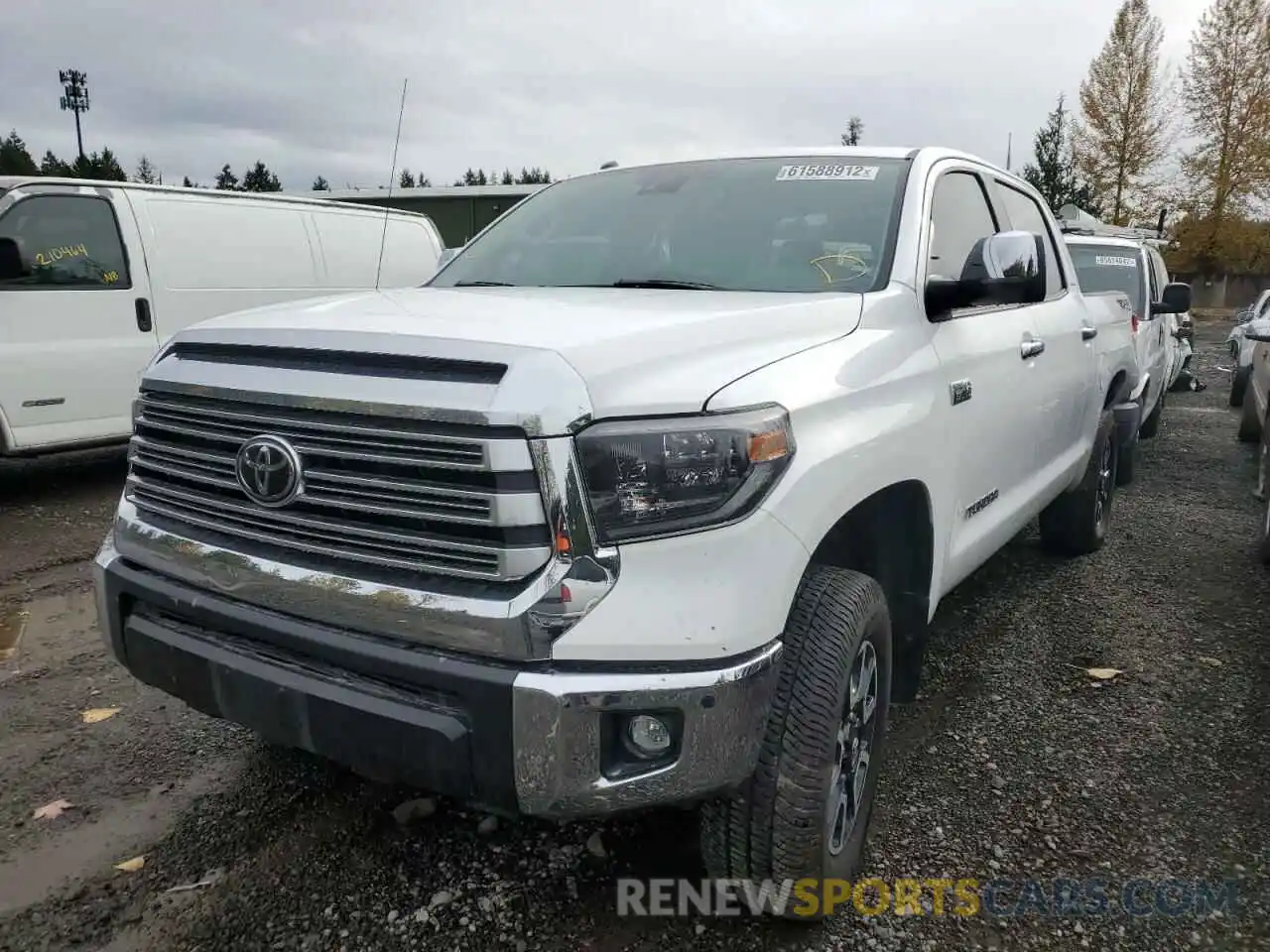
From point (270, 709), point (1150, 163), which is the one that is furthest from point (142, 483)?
point (1150, 163)

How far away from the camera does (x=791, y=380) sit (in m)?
2.13

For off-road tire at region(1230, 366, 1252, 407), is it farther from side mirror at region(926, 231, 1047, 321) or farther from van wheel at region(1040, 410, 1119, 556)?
side mirror at region(926, 231, 1047, 321)

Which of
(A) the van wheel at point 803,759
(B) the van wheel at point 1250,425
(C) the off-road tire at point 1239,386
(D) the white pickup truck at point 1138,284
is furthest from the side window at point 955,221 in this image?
(C) the off-road tire at point 1239,386

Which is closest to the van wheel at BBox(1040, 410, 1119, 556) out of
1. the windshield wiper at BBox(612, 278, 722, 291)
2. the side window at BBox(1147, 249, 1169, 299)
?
the windshield wiper at BBox(612, 278, 722, 291)

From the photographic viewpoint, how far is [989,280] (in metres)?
2.79

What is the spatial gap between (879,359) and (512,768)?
137 cm

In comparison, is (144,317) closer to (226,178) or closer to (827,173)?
(827,173)

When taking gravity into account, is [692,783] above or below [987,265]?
below

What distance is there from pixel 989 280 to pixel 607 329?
129cm

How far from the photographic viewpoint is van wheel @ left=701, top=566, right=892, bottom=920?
6.77 feet

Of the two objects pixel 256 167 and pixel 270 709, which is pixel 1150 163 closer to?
pixel 256 167

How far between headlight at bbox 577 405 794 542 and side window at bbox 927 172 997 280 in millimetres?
1383

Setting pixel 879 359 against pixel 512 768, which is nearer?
pixel 512 768

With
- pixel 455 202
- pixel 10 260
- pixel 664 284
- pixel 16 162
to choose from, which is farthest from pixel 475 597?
pixel 16 162
